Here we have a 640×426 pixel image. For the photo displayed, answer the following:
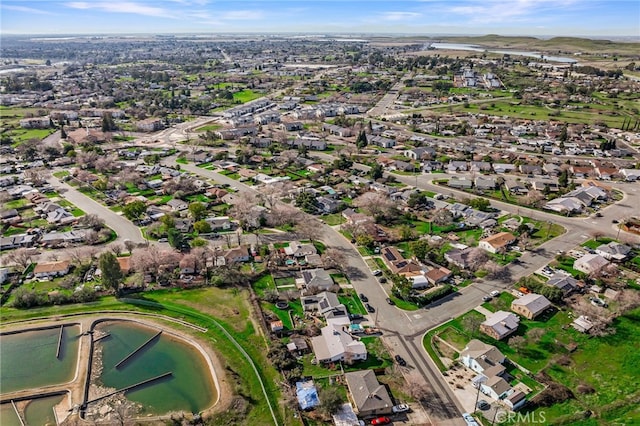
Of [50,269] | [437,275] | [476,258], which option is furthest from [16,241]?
[476,258]

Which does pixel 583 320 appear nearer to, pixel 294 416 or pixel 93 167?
pixel 294 416

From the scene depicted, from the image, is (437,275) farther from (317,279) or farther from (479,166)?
(479,166)

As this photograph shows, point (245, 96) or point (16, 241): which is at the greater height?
point (245, 96)

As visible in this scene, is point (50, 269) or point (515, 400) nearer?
point (515, 400)

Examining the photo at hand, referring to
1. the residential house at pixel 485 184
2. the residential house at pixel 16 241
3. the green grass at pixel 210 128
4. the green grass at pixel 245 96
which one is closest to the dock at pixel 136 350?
the residential house at pixel 16 241

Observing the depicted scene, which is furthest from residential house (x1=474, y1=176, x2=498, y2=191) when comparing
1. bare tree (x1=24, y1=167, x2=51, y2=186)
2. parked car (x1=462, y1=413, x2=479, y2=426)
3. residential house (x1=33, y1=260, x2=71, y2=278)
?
bare tree (x1=24, y1=167, x2=51, y2=186)

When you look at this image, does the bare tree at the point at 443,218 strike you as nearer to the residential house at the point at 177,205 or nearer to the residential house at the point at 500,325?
the residential house at the point at 500,325
